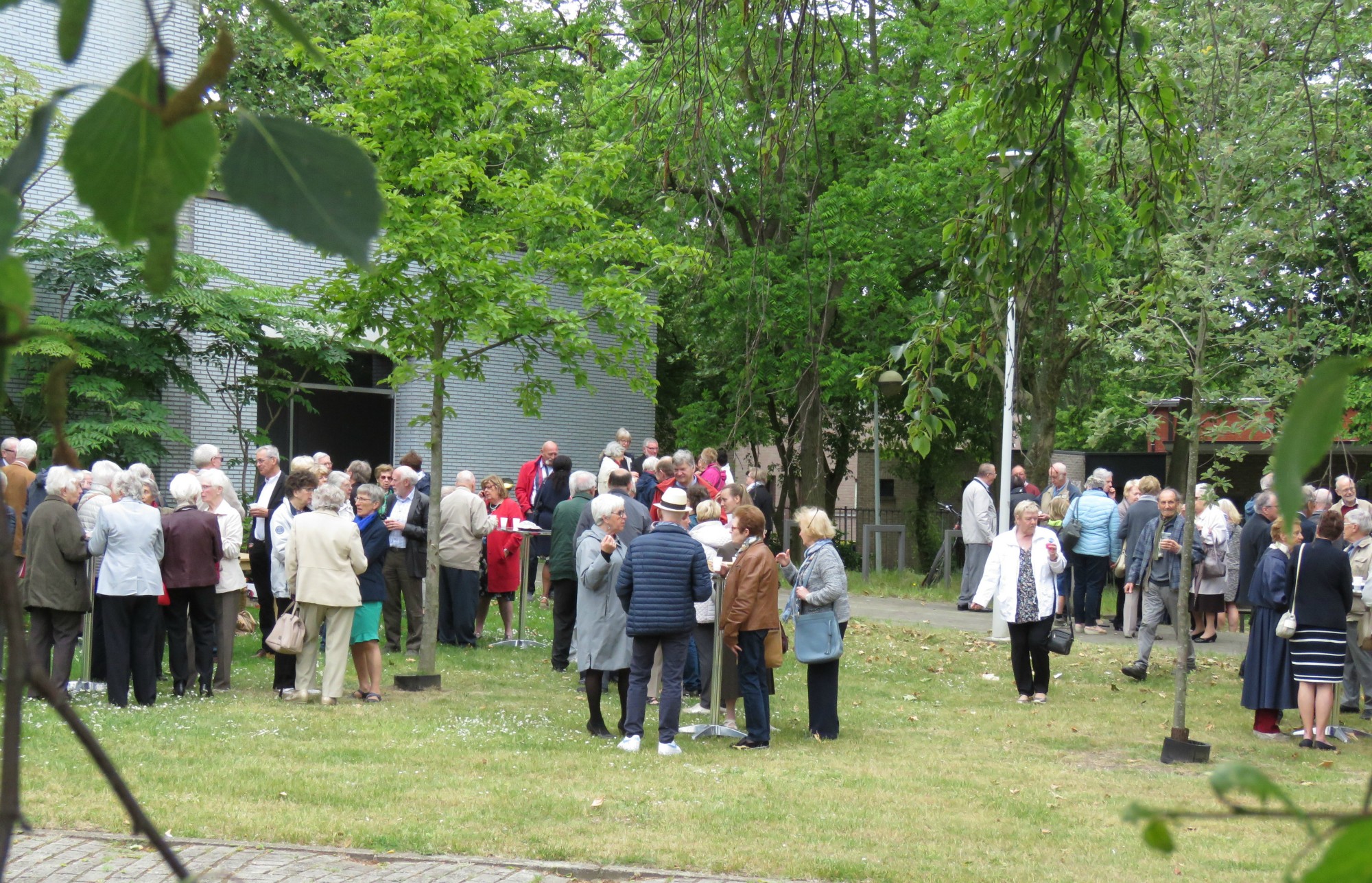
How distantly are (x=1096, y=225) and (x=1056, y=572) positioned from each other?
22.6ft

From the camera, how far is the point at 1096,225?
5477 mm

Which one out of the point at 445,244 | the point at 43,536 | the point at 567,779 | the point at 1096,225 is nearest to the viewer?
the point at 1096,225

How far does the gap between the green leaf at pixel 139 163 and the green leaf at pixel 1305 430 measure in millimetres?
459

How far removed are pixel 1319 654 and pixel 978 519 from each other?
7.64m

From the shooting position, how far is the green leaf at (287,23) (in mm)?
605

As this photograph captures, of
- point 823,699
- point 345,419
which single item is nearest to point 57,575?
point 823,699

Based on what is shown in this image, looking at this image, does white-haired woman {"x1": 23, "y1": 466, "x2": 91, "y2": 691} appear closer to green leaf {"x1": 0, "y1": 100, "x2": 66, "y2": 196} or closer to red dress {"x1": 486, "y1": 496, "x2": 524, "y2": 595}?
red dress {"x1": 486, "y1": 496, "x2": 524, "y2": 595}

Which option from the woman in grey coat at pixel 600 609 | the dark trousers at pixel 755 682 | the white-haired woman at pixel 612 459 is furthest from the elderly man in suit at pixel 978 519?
the woman in grey coat at pixel 600 609

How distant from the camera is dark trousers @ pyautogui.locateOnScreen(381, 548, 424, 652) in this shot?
13.5m

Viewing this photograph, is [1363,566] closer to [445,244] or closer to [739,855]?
[739,855]

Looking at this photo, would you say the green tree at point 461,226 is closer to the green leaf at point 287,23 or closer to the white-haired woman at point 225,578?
the white-haired woman at point 225,578

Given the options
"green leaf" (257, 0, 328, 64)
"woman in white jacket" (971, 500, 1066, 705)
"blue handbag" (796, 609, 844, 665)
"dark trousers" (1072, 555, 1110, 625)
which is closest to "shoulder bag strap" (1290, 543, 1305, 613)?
"woman in white jacket" (971, 500, 1066, 705)

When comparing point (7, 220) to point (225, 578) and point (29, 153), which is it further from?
point (225, 578)

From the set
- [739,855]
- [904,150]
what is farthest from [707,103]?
[904,150]
